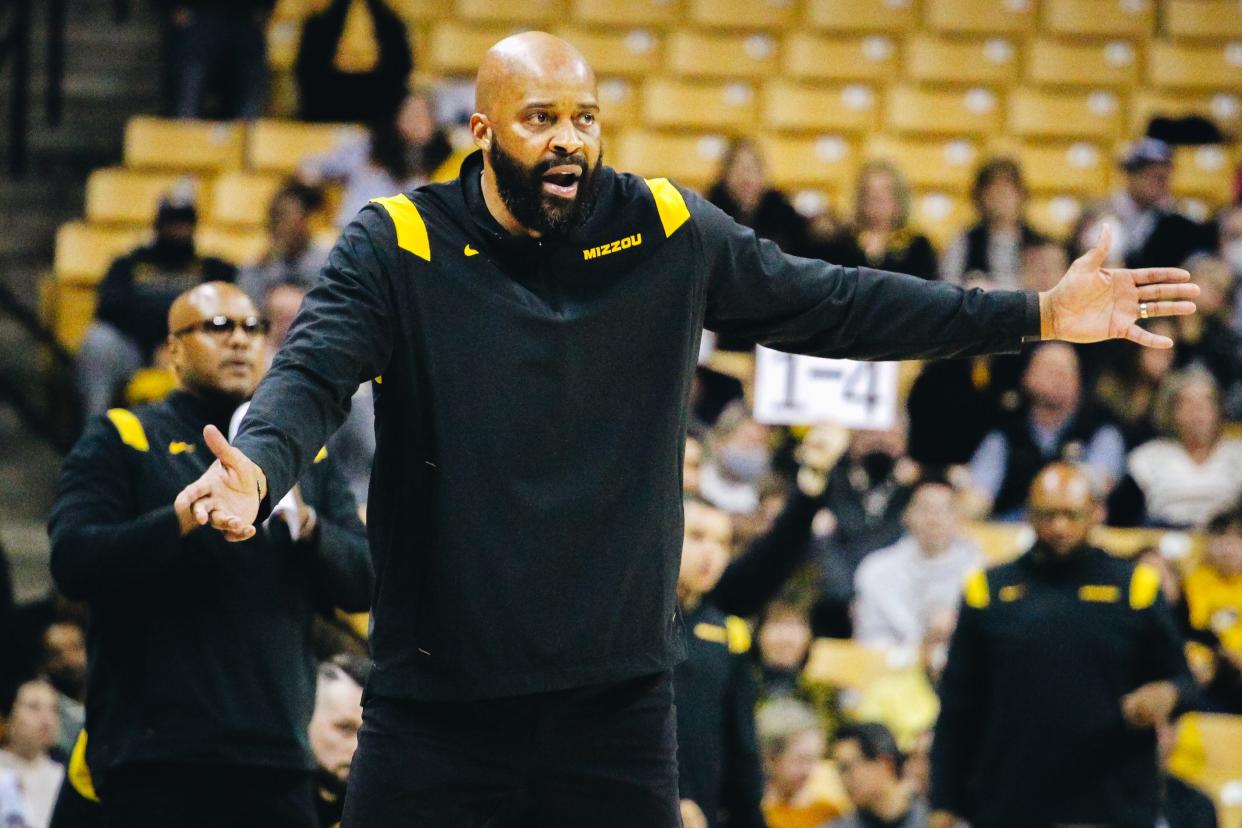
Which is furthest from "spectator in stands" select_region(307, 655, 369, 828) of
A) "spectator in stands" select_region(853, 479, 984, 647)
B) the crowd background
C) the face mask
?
the face mask

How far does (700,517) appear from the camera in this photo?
6.18m

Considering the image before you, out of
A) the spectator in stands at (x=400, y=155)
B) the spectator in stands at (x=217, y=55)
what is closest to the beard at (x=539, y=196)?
the spectator in stands at (x=400, y=155)

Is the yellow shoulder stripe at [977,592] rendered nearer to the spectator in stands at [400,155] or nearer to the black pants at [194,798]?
the black pants at [194,798]

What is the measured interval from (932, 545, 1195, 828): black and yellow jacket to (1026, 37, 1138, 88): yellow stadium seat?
5479 mm

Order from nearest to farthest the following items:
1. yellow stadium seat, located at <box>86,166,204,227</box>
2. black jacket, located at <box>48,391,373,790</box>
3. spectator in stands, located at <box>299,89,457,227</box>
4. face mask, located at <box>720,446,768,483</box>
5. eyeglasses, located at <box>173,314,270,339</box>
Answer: black jacket, located at <box>48,391,373,790</box> → eyeglasses, located at <box>173,314,270,339</box> → face mask, located at <box>720,446,768,483</box> → spectator in stands, located at <box>299,89,457,227</box> → yellow stadium seat, located at <box>86,166,204,227</box>

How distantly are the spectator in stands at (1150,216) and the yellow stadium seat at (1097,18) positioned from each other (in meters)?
1.31

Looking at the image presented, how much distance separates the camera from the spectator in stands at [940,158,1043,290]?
9.98 meters

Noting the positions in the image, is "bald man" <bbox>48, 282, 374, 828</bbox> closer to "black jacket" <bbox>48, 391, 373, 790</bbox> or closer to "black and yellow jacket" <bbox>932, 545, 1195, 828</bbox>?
"black jacket" <bbox>48, 391, 373, 790</bbox>

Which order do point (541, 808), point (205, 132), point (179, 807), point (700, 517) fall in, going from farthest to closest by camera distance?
point (205, 132) → point (700, 517) → point (179, 807) → point (541, 808)

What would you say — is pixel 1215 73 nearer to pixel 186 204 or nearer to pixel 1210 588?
pixel 1210 588

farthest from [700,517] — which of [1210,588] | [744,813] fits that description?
[1210,588]

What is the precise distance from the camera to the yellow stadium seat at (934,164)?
37.1 feet

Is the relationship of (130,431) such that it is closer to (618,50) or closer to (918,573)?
(918,573)

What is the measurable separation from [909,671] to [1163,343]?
491cm
